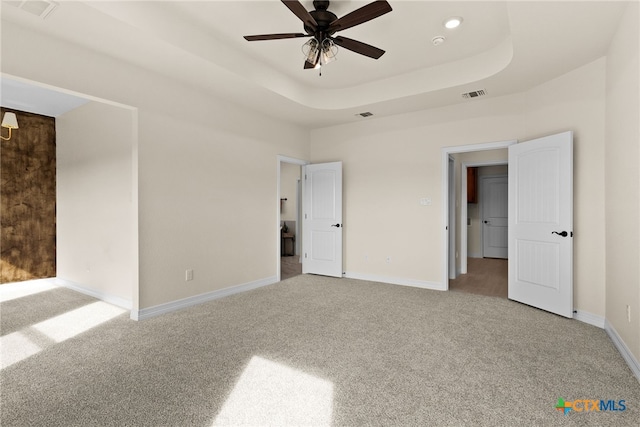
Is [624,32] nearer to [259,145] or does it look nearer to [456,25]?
[456,25]

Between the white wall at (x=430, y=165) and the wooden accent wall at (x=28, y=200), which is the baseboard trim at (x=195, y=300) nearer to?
the white wall at (x=430, y=165)

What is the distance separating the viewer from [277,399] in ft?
6.46

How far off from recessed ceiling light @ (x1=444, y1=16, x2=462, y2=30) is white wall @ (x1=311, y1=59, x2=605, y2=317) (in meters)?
1.52

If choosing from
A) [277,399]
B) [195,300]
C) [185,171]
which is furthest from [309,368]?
[185,171]

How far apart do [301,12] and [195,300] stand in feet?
11.0

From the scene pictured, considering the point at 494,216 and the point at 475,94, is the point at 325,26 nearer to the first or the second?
the point at 475,94

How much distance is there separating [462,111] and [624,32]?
207 centimetres

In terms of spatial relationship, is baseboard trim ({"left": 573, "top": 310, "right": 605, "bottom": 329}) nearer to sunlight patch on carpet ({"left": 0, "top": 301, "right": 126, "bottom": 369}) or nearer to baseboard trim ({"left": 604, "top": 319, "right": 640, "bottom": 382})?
baseboard trim ({"left": 604, "top": 319, "right": 640, "bottom": 382})

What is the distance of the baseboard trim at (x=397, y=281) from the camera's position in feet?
15.6

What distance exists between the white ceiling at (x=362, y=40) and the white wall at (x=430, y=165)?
0.25 metres

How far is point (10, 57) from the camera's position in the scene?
8.21 ft

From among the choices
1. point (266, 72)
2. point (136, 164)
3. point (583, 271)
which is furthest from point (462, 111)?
point (136, 164)

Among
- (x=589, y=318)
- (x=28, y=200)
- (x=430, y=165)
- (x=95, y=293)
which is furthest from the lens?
(x=28, y=200)

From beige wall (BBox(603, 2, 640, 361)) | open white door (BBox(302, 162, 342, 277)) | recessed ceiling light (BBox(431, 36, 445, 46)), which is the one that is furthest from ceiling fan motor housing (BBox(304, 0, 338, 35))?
open white door (BBox(302, 162, 342, 277))
